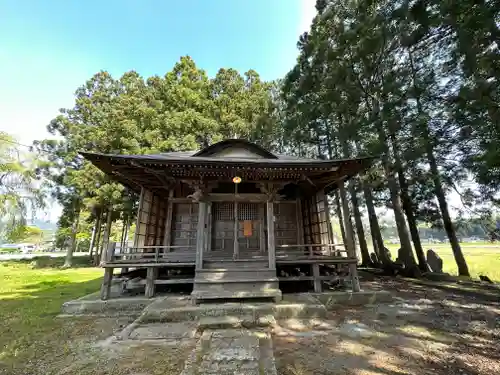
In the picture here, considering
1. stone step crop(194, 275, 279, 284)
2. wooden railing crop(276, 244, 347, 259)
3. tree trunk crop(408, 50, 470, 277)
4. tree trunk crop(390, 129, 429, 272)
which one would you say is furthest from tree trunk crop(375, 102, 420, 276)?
stone step crop(194, 275, 279, 284)

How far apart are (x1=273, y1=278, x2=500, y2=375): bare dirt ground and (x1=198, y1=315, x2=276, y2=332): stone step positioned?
0.39m

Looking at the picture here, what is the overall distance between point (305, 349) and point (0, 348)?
18.9ft

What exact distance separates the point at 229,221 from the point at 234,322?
4.79 metres

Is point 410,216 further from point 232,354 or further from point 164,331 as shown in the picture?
point 164,331

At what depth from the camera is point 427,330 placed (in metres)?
5.01

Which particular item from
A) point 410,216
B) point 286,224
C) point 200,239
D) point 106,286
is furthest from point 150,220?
point 410,216

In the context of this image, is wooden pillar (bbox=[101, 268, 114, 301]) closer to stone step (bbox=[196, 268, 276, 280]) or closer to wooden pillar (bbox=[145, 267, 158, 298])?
wooden pillar (bbox=[145, 267, 158, 298])

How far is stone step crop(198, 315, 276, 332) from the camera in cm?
499

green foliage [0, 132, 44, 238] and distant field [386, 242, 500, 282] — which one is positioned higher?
green foliage [0, 132, 44, 238]

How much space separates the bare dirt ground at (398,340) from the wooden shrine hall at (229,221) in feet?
4.96

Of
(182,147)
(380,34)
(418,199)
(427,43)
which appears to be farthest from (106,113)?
(418,199)

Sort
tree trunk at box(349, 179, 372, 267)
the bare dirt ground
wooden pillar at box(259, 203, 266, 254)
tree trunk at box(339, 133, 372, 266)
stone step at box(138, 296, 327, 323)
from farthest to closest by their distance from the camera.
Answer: tree trunk at box(349, 179, 372, 267)
tree trunk at box(339, 133, 372, 266)
wooden pillar at box(259, 203, 266, 254)
stone step at box(138, 296, 327, 323)
the bare dirt ground

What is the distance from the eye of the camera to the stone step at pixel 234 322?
499 centimetres

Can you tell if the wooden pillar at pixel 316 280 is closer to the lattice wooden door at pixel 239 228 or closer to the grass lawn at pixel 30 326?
the lattice wooden door at pixel 239 228
